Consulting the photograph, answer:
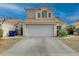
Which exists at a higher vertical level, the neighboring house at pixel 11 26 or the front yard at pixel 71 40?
the neighboring house at pixel 11 26

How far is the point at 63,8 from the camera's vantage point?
21.1m

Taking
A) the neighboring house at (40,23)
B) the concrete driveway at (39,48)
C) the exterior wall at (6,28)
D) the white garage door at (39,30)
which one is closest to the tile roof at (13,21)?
the exterior wall at (6,28)

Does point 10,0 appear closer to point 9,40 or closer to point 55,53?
point 9,40

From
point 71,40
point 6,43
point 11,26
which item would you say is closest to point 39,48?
point 6,43

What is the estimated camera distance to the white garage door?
885 inches

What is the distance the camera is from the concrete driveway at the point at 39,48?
18141 mm

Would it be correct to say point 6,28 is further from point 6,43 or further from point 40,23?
point 40,23

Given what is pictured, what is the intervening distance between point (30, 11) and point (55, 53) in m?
5.38

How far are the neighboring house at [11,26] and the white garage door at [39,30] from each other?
0.97m

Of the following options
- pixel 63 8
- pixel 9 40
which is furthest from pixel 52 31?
pixel 9 40

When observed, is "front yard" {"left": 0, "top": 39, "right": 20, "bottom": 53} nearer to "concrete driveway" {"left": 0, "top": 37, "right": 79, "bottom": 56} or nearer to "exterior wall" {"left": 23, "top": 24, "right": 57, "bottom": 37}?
"concrete driveway" {"left": 0, "top": 37, "right": 79, "bottom": 56}

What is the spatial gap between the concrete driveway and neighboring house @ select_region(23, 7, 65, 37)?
3.82 ft

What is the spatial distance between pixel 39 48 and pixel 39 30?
3.33 meters

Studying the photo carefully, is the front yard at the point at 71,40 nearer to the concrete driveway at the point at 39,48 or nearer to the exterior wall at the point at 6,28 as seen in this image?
the concrete driveway at the point at 39,48
